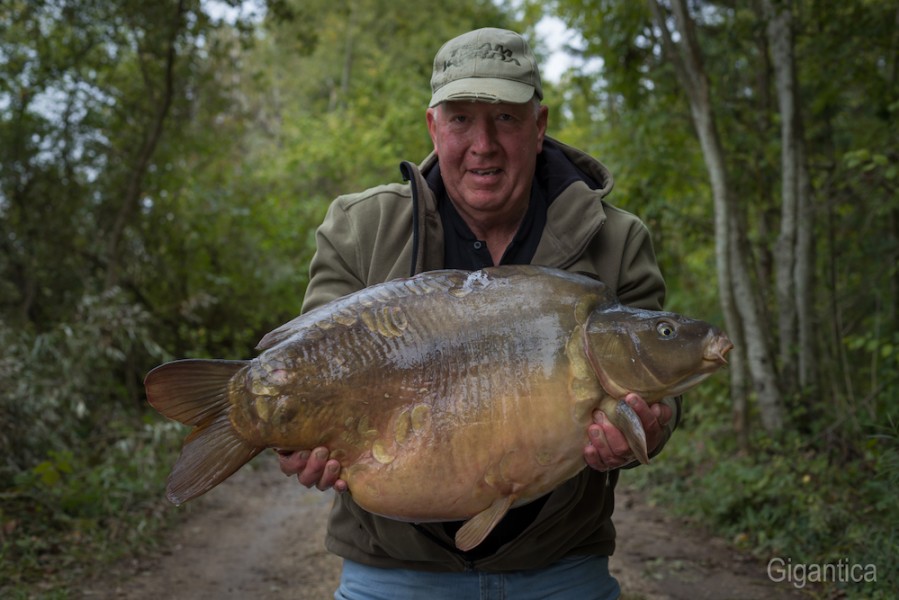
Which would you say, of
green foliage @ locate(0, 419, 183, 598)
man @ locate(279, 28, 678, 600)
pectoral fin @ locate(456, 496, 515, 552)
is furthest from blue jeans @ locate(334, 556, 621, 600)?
green foliage @ locate(0, 419, 183, 598)

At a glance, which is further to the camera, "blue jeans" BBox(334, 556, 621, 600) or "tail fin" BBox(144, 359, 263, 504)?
"blue jeans" BBox(334, 556, 621, 600)

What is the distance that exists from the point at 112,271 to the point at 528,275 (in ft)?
28.6

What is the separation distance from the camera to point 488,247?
271cm

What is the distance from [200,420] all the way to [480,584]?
0.92 meters

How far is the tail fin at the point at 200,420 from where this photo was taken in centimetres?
209

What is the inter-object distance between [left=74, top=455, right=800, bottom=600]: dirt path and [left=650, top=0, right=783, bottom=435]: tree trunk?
128 centimetres

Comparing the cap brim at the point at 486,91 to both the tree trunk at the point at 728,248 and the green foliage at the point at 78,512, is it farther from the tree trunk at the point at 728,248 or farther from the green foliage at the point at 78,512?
the tree trunk at the point at 728,248

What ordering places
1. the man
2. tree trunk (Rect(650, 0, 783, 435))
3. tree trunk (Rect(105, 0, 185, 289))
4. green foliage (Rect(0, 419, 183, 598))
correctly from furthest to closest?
tree trunk (Rect(105, 0, 185, 289)) < tree trunk (Rect(650, 0, 783, 435)) < green foliage (Rect(0, 419, 183, 598)) < the man

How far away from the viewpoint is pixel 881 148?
22.1ft

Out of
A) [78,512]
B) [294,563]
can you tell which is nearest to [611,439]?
[294,563]

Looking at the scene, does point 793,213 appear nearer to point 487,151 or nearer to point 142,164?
point 487,151

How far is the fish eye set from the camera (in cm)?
219

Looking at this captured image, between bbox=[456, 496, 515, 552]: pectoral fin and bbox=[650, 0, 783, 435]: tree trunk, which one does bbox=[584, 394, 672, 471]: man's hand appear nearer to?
bbox=[456, 496, 515, 552]: pectoral fin

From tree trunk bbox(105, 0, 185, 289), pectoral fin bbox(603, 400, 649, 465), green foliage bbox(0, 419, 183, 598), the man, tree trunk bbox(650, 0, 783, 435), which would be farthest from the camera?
tree trunk bbox(105, 0, 185, 289)
